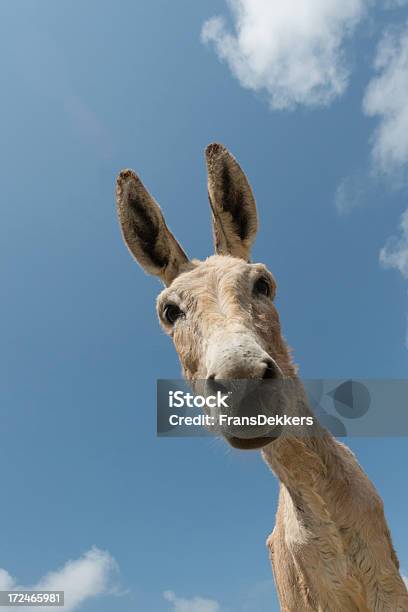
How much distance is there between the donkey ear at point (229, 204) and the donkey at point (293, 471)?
1013 millimetres

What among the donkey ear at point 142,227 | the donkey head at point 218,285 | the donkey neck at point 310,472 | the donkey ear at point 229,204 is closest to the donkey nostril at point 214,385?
the donkey head at point 218,285

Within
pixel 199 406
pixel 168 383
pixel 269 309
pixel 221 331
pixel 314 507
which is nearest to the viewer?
pixel 221 331

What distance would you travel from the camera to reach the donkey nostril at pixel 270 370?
323 cm

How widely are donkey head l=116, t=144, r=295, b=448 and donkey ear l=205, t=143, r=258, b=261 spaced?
14 mm

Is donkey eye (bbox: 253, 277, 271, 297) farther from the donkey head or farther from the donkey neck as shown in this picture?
the donkey neck

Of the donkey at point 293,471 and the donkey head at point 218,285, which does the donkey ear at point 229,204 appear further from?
the donkey at point 293,471

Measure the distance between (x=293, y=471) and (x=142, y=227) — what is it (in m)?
4.00

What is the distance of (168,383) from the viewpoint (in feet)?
16.9

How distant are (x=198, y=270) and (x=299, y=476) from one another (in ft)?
8.18

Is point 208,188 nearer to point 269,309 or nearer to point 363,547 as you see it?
point 269,309

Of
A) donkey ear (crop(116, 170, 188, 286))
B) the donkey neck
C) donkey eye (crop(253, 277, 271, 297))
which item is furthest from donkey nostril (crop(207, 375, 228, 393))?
donkey ear (crop(116, 170, 188, 286))

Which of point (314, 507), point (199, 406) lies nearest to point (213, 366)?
point (199, 406)

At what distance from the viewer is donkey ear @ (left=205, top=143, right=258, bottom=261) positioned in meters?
6.27

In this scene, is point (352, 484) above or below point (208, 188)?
below
